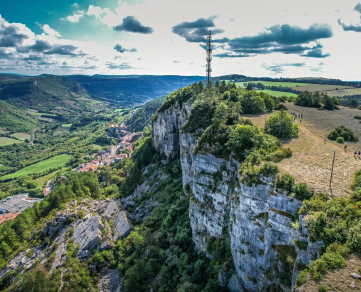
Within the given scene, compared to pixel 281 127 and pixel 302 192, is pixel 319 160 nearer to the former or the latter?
pixel 302 192

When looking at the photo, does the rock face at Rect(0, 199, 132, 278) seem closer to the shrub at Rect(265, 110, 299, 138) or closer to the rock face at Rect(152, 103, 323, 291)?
the rock face at Rect(152, 103, 323, 291)

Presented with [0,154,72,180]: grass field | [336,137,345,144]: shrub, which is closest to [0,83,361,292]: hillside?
[336,137,345,144]: shrub

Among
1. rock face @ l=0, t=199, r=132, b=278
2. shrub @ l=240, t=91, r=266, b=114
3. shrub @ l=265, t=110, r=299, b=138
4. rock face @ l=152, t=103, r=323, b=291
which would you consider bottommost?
rock face @ l=0, t=199, r=132, b=278

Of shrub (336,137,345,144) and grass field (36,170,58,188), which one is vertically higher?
shrub (336,137,345,144)

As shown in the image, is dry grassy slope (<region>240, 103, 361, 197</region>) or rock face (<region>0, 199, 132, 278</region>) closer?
dry grassy slope (<region>240, 103, 361, 197</region>)

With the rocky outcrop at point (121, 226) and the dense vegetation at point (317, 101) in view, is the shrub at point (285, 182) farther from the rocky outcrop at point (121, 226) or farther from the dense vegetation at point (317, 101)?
the dense vegetation at point (317, 101)

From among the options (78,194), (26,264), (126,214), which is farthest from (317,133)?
(78,194)

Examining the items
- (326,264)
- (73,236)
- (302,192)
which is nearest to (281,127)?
(302,192)

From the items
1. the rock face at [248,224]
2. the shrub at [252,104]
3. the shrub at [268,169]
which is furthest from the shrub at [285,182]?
the shrub at [252,104]
